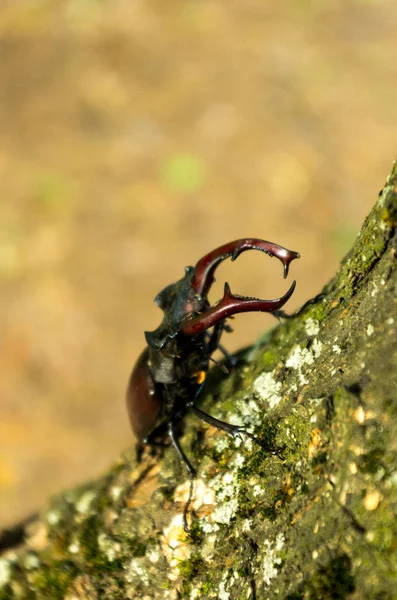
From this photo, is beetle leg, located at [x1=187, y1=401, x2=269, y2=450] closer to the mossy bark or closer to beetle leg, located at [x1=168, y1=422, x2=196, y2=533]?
the mossy bark

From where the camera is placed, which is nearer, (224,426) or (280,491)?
(280,491)

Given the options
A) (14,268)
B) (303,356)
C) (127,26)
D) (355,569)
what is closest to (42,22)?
(127,26)

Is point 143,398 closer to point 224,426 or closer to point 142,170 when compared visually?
point 224,426

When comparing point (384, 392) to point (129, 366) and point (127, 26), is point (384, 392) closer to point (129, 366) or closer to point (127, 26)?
point (129, 366)

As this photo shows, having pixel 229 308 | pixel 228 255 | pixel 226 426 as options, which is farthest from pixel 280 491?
pixel 228 255

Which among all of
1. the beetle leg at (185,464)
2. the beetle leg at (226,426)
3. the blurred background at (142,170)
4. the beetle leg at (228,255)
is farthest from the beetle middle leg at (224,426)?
the blurred background at (142,170)

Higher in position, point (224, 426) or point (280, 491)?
point (224, 426)
